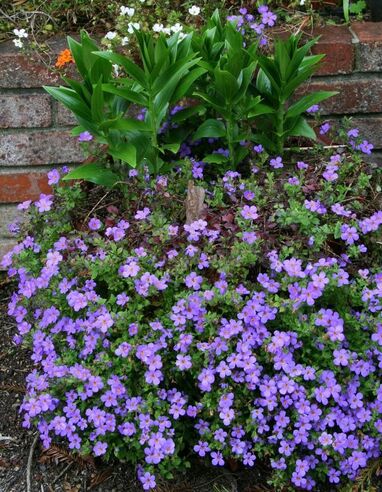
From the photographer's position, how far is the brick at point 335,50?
235cm

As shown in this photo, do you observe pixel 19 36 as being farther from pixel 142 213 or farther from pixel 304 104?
pixel 304 104

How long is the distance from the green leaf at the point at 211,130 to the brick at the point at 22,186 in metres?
0.72

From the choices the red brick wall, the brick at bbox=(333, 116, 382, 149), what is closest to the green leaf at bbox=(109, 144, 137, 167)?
the red brick wall

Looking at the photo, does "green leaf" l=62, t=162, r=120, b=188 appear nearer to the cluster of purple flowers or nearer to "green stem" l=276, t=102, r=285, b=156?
the cluster of purple flowers

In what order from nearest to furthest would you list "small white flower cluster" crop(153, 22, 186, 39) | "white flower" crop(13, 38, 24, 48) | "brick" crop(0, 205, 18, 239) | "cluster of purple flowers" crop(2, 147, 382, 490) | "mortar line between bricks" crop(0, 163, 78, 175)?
"cluster of purple flowers" crop(2, 147, 382, 490)
"small white flower cluster" crop(153, 22, 186, 39)
"white flower" crop(13, 38, 24, 48)
"mortar line between bricks" crop(0, 163, 78, 175)
"brick" crop(0, 205, 18, 239)

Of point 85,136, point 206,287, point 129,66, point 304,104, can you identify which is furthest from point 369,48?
point 206,287

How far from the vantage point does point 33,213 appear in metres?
2.10

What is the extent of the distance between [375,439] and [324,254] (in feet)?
1.66

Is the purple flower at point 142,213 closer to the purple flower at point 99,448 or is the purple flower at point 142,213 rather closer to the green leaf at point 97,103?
the green leaf at point 97,103

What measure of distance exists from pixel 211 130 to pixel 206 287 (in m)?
0.60

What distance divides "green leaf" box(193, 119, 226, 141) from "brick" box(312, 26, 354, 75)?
491 mm

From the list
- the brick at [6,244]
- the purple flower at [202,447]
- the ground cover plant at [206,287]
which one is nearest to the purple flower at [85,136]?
the ground cover plant at [206,287]

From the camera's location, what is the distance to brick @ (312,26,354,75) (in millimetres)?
2350

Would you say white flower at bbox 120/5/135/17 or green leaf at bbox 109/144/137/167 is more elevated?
white flower at bbox 120/5/135/17
